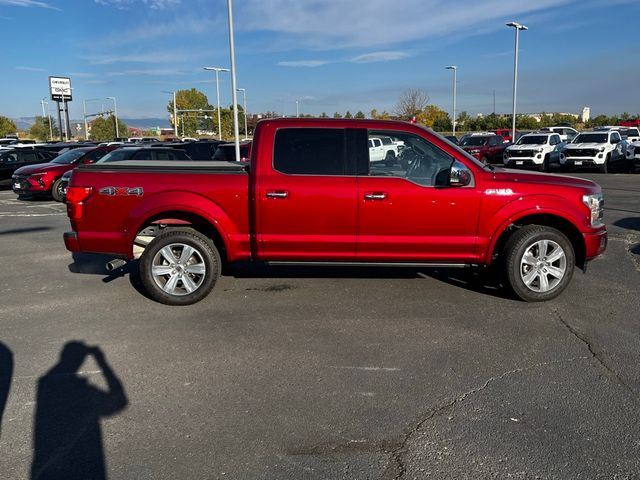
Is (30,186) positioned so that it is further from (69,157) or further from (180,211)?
(180,211)

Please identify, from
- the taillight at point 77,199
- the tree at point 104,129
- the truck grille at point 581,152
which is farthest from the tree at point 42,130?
the taillight at point 77,199

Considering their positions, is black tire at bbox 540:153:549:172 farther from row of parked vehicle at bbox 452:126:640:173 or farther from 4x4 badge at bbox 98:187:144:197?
4x4 badge at bbox 98:187:144:197

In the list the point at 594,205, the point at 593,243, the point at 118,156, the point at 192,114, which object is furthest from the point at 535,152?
the point at 192,114

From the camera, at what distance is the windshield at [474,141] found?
101ft

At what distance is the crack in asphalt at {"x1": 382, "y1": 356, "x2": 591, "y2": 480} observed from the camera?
2.96m

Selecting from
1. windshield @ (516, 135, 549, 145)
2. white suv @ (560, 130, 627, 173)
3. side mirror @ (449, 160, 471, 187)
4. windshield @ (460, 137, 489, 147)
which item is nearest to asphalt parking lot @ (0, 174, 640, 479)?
side mirror @ (449, 160, 471, 187)

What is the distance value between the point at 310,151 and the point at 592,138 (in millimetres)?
24047

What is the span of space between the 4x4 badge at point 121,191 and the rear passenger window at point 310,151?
1.46m

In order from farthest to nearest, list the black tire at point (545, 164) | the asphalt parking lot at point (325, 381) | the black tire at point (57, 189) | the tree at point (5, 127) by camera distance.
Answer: the tree at point (5, 127) < the black tire at point (545, 164) < the black tire at point (57, 189) < the asphalt parking lot at point (325, 381)

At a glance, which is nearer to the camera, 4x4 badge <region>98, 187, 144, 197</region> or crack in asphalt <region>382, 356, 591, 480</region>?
crack in asphalt <region>382, 356, 591, 480</region>

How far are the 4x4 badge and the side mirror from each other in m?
3.25

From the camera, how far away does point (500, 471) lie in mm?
2963

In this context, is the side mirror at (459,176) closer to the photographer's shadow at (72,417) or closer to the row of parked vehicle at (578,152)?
the photographer's shadow at (72,417)

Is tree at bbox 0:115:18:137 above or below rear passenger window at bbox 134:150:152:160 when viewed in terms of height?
above
